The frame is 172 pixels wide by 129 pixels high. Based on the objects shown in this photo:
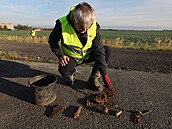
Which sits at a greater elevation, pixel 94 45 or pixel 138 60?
pixel 94 45

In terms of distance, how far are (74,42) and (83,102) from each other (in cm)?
103

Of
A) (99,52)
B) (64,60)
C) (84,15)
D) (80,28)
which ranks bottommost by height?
(64,60)

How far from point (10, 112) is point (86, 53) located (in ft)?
5.31

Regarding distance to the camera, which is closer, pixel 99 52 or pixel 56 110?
pixel 56 110

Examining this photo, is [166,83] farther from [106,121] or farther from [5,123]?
[5,123]

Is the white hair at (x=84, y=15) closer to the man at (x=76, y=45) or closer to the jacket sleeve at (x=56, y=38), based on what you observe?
the man at (x=76, y=45)

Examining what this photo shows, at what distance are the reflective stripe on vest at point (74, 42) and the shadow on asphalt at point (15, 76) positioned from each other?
0.97m

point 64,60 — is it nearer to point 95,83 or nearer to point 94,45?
point 94,45

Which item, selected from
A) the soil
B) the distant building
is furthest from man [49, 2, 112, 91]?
the distant building

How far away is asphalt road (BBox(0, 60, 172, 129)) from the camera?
2564 mm

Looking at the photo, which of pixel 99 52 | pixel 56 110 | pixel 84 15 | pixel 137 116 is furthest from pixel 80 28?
pixel 137 116

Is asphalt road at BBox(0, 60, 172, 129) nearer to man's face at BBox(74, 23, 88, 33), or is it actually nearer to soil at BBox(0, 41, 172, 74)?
man's face at BBox(74, 23, 88, 33)

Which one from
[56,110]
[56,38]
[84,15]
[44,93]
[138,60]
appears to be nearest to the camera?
[84,15]

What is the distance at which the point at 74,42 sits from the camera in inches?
128
